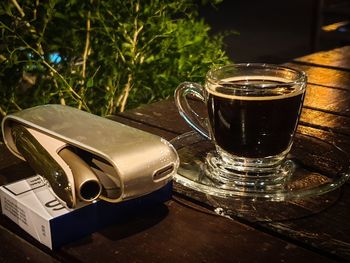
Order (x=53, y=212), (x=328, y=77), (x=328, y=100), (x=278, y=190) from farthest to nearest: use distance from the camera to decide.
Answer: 1. (x=328, y=77)
2. (x=328, y=100)
3. (x=278, y=190)
4. (x=53, y=212)

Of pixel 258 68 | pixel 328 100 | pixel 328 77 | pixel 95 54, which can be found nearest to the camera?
pixel 258 68

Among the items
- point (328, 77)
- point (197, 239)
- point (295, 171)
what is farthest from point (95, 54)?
point (197, 239)

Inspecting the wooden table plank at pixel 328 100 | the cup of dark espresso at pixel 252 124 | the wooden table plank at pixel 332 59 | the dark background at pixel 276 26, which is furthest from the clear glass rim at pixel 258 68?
the dark background at pixel 276 26

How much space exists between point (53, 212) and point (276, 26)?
588cm

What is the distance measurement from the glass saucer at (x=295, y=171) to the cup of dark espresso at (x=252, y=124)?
0.01 m

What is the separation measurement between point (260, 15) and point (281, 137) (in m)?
6.42

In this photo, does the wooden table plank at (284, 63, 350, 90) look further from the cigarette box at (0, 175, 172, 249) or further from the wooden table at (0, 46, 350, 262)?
the cigarette box at (0, 175, 172, 249)

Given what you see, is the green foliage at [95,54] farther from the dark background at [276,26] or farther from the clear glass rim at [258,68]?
the dark background at [276,26]

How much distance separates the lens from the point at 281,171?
700mm

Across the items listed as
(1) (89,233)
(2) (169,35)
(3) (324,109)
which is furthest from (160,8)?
(1) (89,233)

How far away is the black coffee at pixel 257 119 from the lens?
2.13ft

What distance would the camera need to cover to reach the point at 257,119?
658 millimetres

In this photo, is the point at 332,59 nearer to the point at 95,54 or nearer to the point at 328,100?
the point at 328,100

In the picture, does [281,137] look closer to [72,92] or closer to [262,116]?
[262,116]
